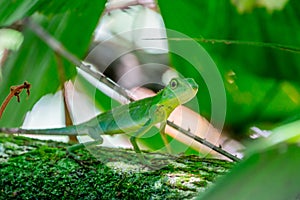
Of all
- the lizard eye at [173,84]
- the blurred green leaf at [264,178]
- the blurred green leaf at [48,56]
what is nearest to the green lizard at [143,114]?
the lizard eye at [173,84]

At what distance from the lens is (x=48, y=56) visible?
0.89 meters

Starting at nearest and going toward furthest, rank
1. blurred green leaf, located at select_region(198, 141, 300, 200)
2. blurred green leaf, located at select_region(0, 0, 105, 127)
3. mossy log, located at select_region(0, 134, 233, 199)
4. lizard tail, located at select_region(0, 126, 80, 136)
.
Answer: blurred green leaf, located at select_region(198, 141, 300, 200) → mossy log, located at select_region(0, 134, 233, 199) → lizard tail, located at select_region(0, 126, 80, 136) → blurred green leaf, located at select_region(0, 0, 105, 127)

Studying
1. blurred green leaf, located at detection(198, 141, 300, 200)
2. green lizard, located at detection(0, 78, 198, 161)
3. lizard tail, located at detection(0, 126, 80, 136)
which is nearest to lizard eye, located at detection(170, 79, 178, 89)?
green lizard, located at detection(0, 78, 198, 161)

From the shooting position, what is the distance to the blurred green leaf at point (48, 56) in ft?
2.63

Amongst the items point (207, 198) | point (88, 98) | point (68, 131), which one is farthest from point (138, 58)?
point (207, 198)

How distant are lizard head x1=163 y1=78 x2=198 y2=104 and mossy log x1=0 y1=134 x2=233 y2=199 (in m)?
0.06

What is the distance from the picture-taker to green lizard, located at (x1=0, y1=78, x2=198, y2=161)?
60cm

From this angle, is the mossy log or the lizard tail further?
the lizard tail

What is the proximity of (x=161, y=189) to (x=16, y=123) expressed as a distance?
1.22 feet

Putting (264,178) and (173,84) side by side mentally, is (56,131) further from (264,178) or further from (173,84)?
(264,178)

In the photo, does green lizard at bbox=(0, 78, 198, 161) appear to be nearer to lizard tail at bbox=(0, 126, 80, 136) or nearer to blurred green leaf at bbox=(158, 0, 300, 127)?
lizard tail at bbox=(0, 126, 80, 136)

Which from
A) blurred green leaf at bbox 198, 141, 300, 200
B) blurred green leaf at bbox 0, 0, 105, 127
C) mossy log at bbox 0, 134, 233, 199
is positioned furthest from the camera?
blurred green leaf at bbox 0, 0, 105, 127

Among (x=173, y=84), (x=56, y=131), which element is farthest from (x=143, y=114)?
(x=56, y=131)

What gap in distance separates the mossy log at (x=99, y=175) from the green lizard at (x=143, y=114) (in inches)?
1.0
